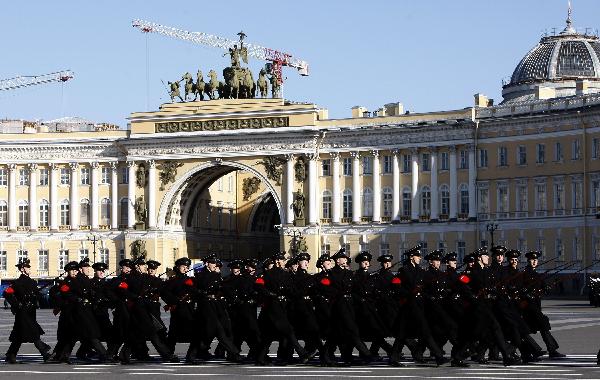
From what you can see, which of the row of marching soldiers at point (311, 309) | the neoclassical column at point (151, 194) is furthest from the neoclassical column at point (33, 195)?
the row of marching soldiers at point (311, 309)

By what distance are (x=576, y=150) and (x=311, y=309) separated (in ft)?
187

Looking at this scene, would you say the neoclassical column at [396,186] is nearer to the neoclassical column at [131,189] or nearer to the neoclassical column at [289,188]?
the neoclassical column at [289,188]

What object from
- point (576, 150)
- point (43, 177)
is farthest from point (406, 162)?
point (43, 177)

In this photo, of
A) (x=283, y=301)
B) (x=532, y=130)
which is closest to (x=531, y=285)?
(x=283, y=301)

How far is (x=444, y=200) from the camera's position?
8944 cm

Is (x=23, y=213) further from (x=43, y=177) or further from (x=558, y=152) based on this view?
(x=558, y=152)

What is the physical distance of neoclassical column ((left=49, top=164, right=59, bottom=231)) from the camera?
98750 millimetres

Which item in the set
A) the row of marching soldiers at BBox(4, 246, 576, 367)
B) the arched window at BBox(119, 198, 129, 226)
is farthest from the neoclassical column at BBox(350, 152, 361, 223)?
the row of marching soldiers at BBox(4, 246, 576, 367)

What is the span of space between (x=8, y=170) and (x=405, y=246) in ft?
85.8

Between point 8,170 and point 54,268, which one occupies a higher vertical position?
point 8,170

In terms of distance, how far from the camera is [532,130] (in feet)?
279

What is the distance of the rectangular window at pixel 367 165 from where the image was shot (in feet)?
302

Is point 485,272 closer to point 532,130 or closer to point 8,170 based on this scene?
point 532,130

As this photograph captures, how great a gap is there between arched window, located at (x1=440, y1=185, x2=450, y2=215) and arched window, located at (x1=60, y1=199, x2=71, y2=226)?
2410 cm
